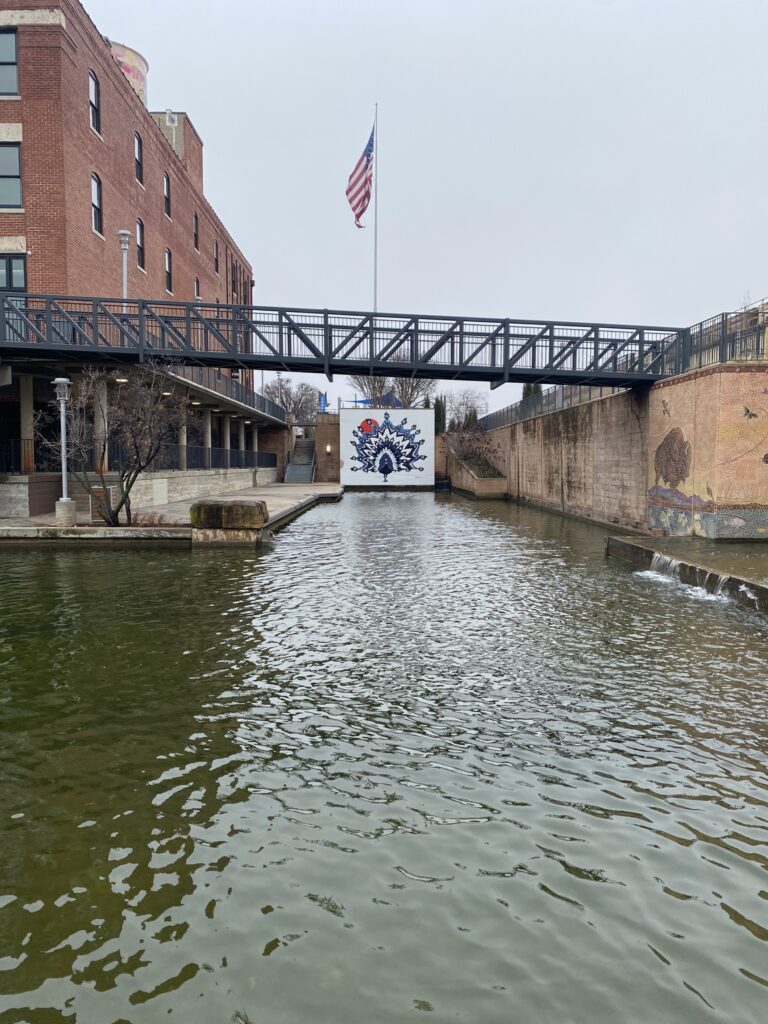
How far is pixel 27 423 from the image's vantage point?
22109mm

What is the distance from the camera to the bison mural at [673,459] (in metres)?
17.5

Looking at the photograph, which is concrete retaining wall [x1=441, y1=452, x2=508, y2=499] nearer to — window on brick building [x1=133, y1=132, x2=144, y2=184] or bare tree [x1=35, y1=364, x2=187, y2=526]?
bare tree [x1=35, y1=364, x2=187, y2=526]

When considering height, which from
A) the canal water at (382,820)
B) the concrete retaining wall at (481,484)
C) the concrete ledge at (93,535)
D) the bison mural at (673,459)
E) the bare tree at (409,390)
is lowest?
the canal water at (382,820)

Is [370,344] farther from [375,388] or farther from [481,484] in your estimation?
[375,388]

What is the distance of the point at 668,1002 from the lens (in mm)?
2887

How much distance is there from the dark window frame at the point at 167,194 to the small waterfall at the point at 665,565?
27.4 metres

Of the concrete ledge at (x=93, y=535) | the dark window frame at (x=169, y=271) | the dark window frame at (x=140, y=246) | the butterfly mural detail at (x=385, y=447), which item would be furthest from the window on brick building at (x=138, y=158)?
the butterfly mural detail at (x=385, y=447)

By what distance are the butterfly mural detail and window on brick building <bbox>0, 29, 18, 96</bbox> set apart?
2546cm

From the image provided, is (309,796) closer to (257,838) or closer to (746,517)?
(257,838)

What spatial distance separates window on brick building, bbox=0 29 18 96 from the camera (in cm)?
2152

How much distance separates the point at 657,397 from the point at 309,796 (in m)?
17.5

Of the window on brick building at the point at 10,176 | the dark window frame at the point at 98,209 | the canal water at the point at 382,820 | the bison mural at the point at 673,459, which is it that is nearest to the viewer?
the canal water at the point at 382,820

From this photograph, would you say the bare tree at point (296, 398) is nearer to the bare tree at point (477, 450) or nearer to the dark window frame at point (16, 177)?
the bare tree at point (477, 450)

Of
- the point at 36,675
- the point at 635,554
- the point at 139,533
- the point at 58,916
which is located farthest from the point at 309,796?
the point at 139,533
